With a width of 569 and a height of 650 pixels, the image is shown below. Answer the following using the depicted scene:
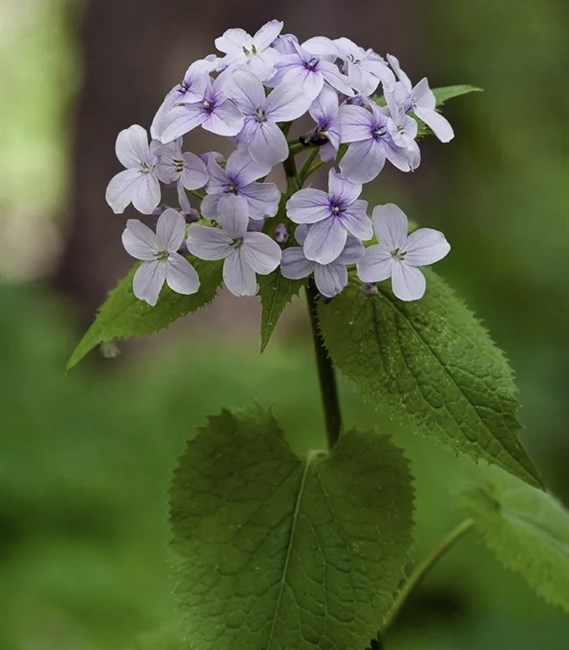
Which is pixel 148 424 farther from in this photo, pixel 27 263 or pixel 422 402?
pixel 27 263

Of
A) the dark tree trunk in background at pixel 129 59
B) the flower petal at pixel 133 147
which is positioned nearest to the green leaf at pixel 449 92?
the flower petal at pixel 133 147

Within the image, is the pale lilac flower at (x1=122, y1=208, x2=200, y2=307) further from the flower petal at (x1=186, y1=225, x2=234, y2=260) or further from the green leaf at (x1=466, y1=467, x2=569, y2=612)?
the green leaf at (x1=466, y1=467, x2=569, y2=612)

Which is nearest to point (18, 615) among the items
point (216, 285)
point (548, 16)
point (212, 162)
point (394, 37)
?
point (216, 285)

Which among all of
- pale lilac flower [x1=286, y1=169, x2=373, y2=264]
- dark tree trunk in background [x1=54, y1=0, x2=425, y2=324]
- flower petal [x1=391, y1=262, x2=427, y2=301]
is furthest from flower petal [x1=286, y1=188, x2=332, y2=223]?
dark tree trunk in background [x1=54, y1=0, x2=425, y2=324]

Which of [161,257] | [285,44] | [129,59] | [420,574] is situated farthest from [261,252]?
[129,59]

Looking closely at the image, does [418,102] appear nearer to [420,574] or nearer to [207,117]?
[207,117]

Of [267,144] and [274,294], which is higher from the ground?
[267,144]
